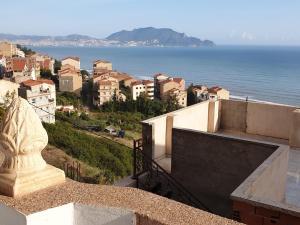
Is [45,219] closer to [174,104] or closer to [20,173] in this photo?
[20,173]

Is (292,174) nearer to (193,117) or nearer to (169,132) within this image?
(169,132)

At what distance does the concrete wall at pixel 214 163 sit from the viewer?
24.2 feet

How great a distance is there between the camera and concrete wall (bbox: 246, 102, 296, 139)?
34.4ft

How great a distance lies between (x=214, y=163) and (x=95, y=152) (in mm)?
23100

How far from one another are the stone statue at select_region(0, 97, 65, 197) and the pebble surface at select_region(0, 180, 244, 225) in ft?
0.28

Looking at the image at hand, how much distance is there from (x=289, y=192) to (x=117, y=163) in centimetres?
2143

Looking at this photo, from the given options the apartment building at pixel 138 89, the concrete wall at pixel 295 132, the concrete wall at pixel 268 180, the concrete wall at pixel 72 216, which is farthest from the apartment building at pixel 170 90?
the concrete wall at pixel 72 216

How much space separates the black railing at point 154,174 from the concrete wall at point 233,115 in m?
3.65

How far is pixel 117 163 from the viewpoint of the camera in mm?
28047

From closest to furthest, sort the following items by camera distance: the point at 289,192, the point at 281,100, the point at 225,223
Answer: the point at 225,223 → the point at 289,192 → the point at 281,100

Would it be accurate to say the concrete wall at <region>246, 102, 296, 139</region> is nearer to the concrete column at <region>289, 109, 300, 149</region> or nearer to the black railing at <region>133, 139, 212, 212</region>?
the concrete column at <region>289, 109, 300, 149</region>

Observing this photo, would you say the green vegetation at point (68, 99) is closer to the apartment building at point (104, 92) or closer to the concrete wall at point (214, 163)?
the apartment building at point (104, 92)

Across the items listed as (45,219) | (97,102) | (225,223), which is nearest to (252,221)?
(225,223)

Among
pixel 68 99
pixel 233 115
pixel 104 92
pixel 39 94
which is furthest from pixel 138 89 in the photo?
pixel 233 115
